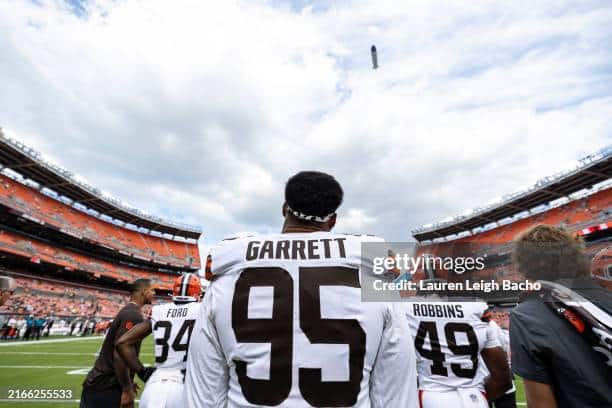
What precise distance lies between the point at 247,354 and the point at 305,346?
0.77 ft

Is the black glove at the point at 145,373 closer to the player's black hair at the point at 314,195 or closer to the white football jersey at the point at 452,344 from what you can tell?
the white football jersey at the point at 452,344

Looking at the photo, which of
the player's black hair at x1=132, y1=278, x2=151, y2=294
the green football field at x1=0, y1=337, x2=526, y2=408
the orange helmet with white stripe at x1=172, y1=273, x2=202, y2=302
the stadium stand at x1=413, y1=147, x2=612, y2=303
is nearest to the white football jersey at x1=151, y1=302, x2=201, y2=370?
the orange helmet with white stripe at x1=172, y1=273, x2=202, y2=302

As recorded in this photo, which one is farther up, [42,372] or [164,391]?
[164,391]

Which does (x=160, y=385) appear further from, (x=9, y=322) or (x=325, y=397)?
(x=9, y=322)

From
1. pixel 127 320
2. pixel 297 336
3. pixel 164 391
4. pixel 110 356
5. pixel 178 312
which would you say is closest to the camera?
pixel 297 336

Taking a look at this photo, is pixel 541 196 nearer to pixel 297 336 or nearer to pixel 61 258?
pixel 297 336

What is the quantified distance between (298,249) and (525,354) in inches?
43.7

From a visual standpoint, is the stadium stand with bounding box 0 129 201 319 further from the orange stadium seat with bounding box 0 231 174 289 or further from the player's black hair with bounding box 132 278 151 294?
the player's black hair with bounding box 132 278 151 294

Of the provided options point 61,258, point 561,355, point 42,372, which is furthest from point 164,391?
point 61,258

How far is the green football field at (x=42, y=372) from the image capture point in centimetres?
600

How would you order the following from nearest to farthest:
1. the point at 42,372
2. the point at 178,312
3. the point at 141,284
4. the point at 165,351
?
the point at 165,351
the point at 178,312
the point at 141,284
the point at 42,372

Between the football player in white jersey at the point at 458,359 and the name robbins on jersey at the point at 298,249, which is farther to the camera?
the football player in white jersey at the point at 458,359

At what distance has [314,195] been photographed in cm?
151

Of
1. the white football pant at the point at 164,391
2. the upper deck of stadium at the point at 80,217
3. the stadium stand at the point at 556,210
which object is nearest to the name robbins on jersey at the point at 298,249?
the white football pant at the point at 164,391
